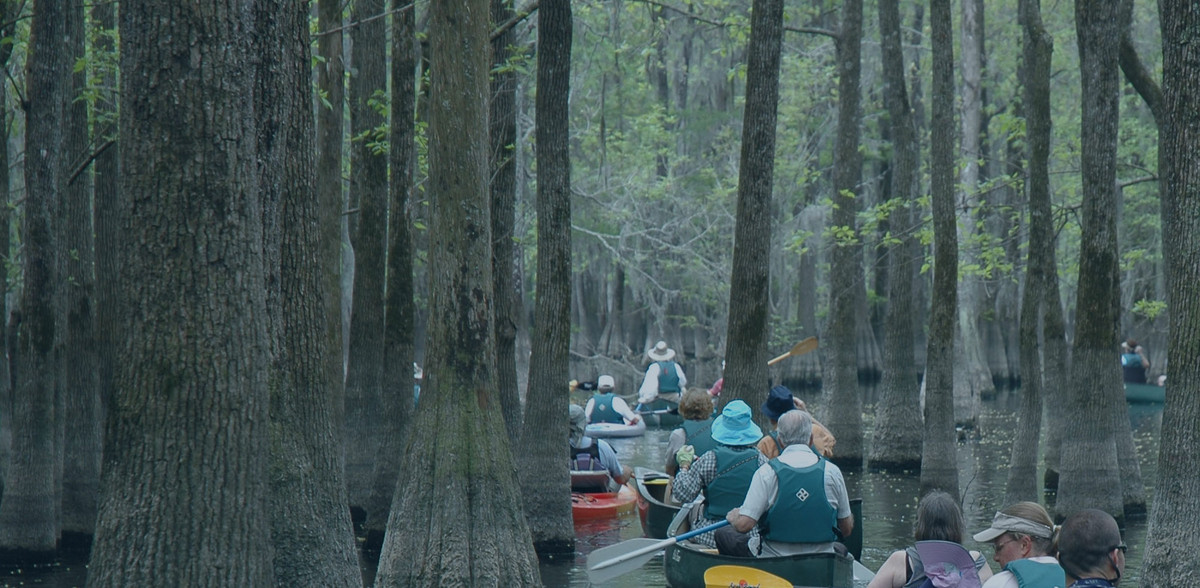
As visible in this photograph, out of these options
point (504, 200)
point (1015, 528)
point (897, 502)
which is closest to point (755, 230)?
point (504, 200)

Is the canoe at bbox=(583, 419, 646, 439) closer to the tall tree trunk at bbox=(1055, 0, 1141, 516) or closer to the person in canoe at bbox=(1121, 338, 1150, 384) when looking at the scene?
the tall tree trunk at bbox=(1055, 0, 1141, 516)

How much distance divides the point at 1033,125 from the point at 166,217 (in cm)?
1341

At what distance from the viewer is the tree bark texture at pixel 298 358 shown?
22.9ft

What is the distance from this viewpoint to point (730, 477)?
10.3 meters

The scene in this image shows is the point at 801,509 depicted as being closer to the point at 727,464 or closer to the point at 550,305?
the point at 727,464

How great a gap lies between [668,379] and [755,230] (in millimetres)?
16893

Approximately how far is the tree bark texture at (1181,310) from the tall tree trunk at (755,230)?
671cm

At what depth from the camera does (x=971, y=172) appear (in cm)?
2778

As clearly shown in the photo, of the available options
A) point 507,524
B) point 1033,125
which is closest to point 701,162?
point 1033,125

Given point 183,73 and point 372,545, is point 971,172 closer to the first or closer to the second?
point 372,545

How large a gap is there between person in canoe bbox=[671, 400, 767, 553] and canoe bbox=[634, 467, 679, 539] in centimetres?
181

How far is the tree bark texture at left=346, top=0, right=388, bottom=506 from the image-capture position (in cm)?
1483

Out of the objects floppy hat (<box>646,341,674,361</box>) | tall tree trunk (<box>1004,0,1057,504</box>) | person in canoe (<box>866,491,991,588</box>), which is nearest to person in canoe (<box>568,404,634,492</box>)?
tall tree trunk (<box>1004,0,1057,504</box>)

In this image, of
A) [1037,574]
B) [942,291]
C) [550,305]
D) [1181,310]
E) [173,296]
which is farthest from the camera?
[942,291]
